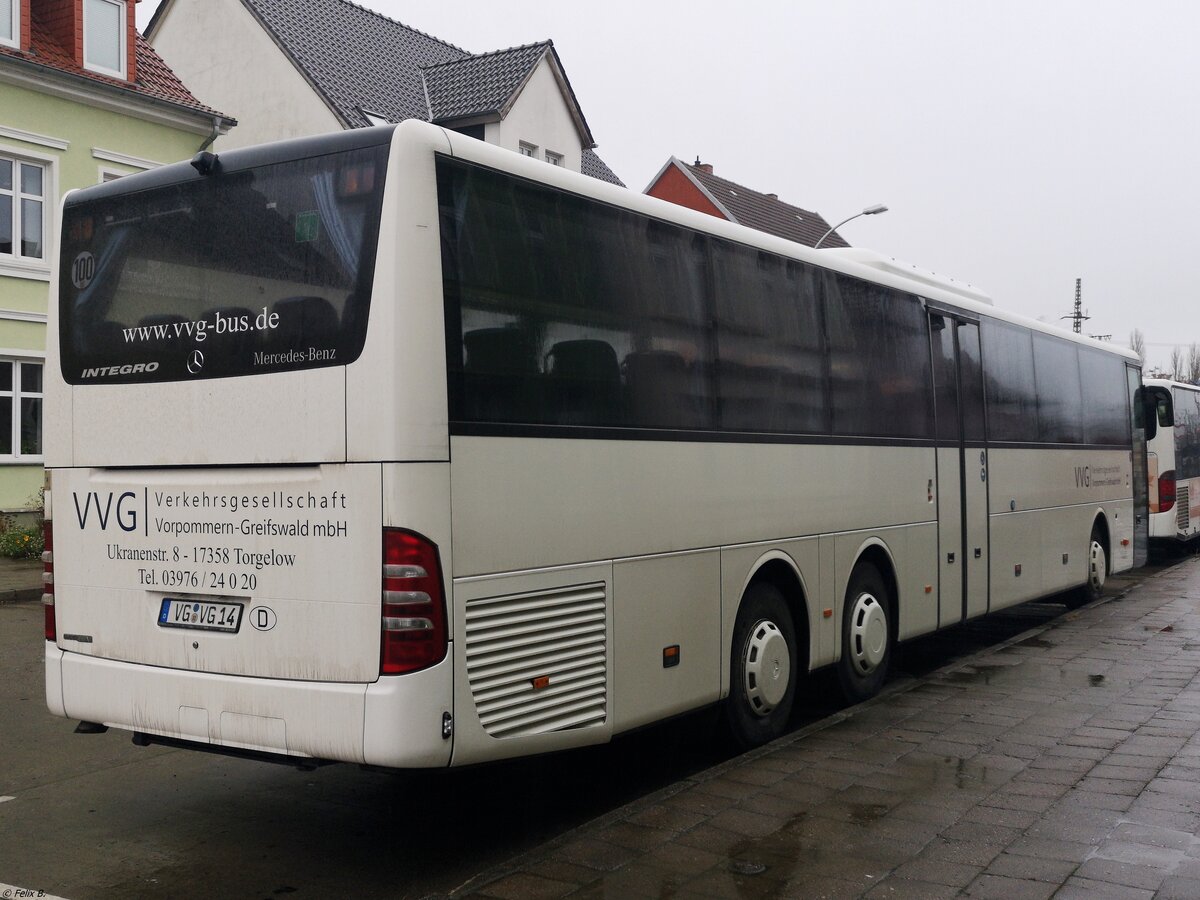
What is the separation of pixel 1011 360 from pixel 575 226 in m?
7.25

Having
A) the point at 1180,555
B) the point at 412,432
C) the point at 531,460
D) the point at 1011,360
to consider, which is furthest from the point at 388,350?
the point at 1180,555

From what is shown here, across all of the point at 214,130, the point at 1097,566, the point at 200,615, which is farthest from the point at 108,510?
the point at 214,130

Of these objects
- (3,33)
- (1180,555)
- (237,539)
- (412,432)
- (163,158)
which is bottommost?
(1180,555)

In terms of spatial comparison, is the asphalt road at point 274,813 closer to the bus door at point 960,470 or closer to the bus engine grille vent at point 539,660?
the bus engine grille vent at point 539,660

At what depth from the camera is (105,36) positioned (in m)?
23.3

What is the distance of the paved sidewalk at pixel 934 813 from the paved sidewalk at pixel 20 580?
11.3 meters

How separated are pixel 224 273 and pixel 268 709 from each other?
1910mm

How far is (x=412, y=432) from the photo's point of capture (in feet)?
16.8

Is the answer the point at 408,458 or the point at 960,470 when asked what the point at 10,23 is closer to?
the point at 960,470

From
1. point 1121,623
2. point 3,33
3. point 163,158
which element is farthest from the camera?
point 163,158

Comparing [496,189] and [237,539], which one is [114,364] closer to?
[237,539]

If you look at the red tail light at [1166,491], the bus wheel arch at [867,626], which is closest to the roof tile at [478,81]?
the red tail light at [1166,491]

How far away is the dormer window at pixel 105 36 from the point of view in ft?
75.6

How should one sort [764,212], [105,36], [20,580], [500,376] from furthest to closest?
[764,212] < [105,36] < [20,580] < [500,376]
